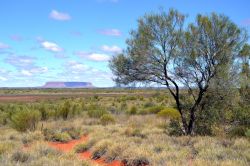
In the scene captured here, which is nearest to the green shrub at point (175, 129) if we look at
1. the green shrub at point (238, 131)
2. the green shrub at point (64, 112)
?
the green shrub at point (238, 131)

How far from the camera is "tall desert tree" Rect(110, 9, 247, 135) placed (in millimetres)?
17000

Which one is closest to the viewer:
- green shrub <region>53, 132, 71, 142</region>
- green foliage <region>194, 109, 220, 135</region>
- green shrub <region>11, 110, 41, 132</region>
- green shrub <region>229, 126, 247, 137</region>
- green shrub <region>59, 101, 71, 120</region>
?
green shrub <region>229, 126, 247, 137</region>

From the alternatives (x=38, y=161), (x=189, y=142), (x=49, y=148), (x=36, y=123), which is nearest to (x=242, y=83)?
(x=189, y=142)

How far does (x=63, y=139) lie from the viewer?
1925 centimetres

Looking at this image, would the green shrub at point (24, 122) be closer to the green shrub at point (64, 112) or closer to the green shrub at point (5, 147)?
the green shrub at point (5, 147)

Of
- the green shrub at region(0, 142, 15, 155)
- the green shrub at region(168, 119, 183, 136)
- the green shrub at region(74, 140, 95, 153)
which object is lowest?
the green shrub at region(74, 140, 95, 153)

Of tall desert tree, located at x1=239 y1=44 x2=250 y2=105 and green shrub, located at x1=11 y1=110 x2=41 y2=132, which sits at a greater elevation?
tall desert tree, located at x1=239 y1=44 x2=250 y2=105

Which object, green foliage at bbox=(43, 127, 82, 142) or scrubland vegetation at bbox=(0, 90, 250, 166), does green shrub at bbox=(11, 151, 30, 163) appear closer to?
scrubland vegetation at bbox=(0, 90, 250, 166)

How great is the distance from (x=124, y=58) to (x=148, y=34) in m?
1.69

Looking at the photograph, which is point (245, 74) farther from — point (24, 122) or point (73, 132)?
point (24, 122)

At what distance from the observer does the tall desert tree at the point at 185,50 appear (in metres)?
17.0

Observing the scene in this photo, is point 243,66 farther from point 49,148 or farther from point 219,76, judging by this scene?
point 49,148

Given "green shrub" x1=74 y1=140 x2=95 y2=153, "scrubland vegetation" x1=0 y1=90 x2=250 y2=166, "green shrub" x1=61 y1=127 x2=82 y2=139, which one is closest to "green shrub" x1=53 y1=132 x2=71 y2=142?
"scrubland vegetation" x1=0 y1=90 x2=250 y2=166

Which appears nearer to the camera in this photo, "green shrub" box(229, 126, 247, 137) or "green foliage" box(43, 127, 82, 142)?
"green shrub" box(229, 126, 247, 137)
